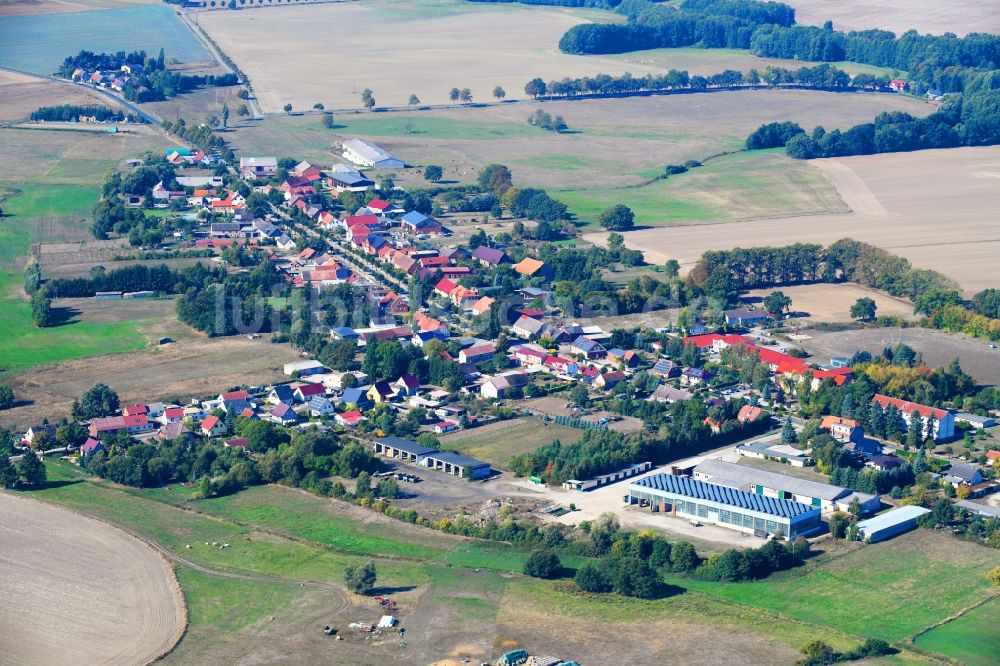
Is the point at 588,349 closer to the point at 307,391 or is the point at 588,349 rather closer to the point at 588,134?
the point at 307,391

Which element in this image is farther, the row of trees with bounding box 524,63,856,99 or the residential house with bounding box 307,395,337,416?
the row of trees with bounding box 524,63,856,99

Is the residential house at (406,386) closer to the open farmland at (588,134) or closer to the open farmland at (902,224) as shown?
the open farmland at (902,224)

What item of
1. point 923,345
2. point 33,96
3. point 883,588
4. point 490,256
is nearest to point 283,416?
point 883,588

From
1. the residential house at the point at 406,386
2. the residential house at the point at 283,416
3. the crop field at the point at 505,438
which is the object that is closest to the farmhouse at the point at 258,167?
the residential house at the point at 406,386

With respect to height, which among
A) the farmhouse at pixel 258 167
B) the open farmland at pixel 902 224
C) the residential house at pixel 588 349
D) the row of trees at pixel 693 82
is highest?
the row of trees at pixel 693 82

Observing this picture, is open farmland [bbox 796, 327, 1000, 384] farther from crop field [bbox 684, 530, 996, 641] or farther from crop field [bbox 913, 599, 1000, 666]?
crop field [bbox 913, 599, 1000, 666]

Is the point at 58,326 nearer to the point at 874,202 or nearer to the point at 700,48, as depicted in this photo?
the point at 874,202

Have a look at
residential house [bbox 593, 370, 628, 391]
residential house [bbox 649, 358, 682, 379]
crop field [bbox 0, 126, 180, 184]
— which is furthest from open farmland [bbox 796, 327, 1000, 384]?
crop field [bbox 0, 126, 180, 184]
